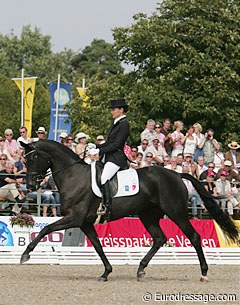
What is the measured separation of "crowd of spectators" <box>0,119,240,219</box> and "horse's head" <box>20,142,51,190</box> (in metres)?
4.85

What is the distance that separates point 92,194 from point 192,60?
15725mm

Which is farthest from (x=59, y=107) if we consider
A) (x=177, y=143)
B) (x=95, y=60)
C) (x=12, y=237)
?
(x=95, y=60)

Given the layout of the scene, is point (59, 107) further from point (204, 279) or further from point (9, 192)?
point (204, 279)

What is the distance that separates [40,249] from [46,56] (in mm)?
68216

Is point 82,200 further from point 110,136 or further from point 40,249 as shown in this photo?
point 40,249

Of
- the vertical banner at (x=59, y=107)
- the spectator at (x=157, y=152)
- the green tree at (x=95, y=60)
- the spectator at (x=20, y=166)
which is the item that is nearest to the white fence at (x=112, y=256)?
the spectator at (x=20, y=166)

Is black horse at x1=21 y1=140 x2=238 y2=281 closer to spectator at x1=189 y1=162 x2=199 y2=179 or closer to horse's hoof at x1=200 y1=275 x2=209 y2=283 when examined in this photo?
horse's hoof at x1=200 y1=275 x2=209 y2=283

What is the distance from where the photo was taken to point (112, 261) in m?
15.8

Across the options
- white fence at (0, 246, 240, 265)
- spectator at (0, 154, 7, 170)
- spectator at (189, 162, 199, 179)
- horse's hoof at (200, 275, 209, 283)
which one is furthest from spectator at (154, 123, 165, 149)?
horse's hoof at (200, 275, 209, 283)

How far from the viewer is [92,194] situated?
493 inches

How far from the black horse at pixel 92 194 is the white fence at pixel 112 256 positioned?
283 cm

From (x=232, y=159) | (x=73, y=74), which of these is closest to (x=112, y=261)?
(x=232, y=159)

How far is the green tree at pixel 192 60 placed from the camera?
89.4 ft

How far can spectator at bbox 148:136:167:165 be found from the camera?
64.4ft
